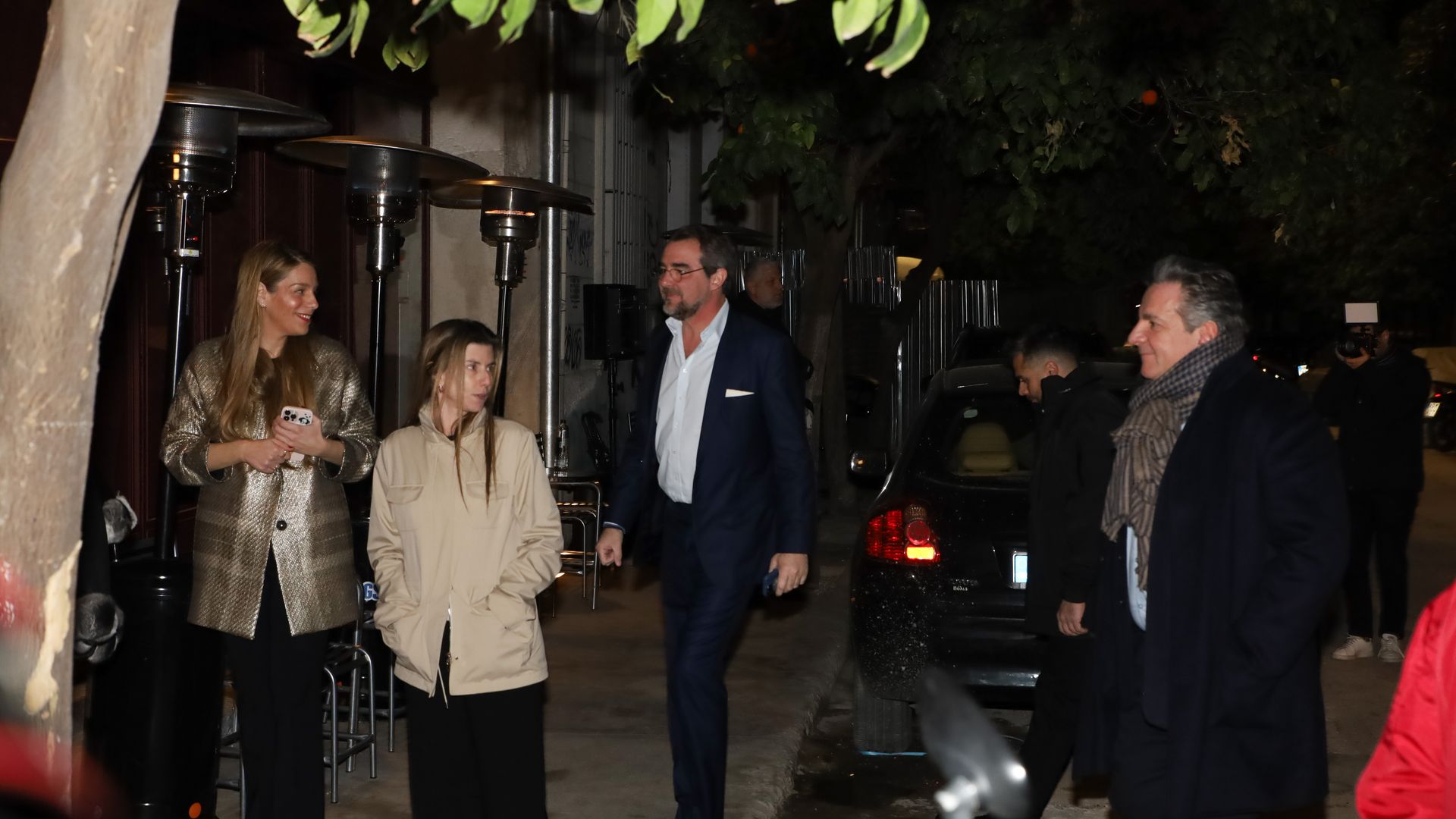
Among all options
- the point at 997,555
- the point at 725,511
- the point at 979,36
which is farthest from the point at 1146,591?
the point at 979,36

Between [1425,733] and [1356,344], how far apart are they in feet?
24.3

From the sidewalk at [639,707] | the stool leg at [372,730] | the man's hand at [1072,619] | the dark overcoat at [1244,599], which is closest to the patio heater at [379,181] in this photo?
the stool leg at [372,730]

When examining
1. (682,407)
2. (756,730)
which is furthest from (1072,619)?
(756,730)

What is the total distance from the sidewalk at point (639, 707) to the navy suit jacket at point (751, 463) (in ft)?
→ 3.85

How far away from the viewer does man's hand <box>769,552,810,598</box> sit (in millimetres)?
5344

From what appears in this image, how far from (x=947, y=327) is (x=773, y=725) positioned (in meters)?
15.2

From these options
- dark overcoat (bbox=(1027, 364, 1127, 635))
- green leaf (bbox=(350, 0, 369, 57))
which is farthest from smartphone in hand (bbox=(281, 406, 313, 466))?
dark overcoat (bbox=(1027, 364, 1127, 635))

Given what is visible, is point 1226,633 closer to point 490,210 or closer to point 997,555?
point 997,555

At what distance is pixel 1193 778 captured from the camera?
3807mm

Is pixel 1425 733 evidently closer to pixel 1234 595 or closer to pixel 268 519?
pixel 1234 595

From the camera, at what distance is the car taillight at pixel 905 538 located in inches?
250

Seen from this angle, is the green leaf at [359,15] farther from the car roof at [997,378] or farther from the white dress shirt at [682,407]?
the car roof at [997,378]

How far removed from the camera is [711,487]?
5.36 m

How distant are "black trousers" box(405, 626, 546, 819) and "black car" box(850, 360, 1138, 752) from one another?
2193 millimetres
